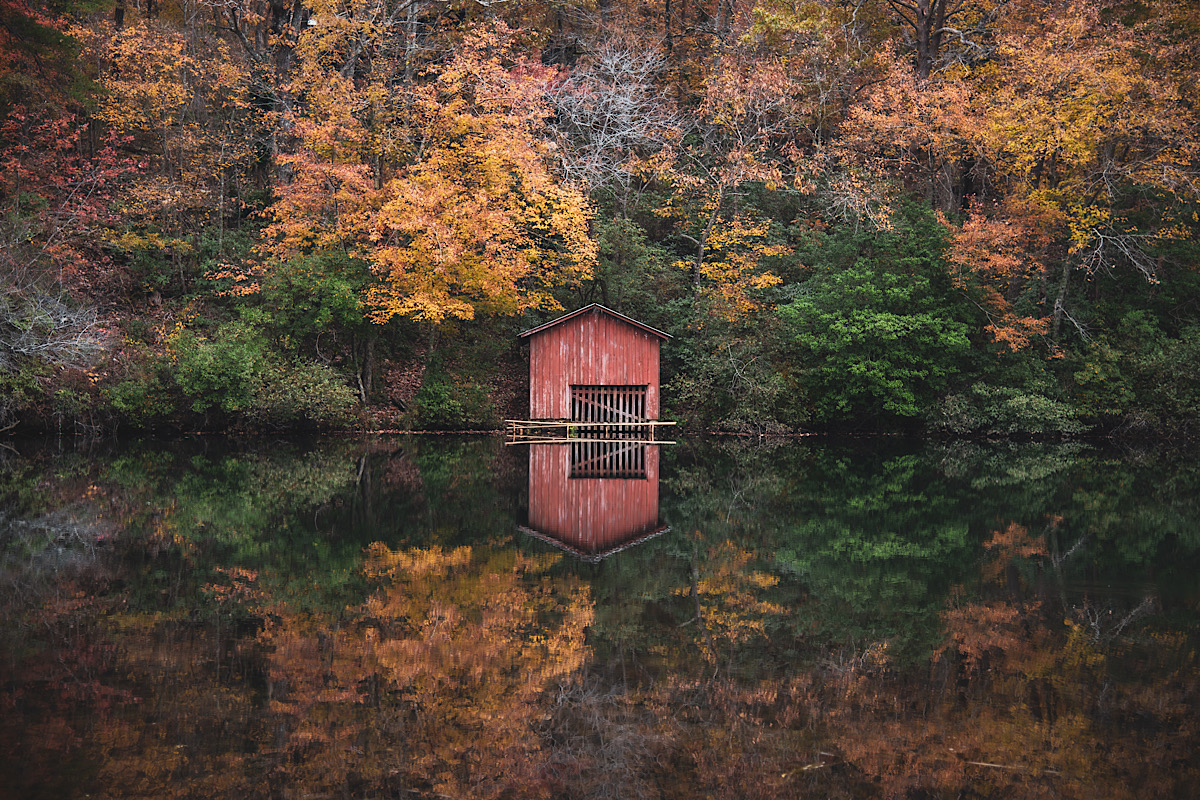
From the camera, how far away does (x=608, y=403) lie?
93.8 feet

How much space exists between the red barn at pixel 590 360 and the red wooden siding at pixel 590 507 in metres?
7.82

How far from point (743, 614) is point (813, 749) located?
9.40 feet

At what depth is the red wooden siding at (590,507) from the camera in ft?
40.0

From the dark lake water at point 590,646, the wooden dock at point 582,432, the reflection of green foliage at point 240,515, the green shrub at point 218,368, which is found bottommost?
the dark lake water at point 590,646

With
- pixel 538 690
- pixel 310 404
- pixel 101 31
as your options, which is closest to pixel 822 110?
pixel 310 404

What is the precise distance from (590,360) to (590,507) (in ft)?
45.3

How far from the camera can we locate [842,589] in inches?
383

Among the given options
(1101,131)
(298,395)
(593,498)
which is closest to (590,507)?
(593,498)

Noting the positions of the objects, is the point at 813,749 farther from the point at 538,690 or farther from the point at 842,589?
the point at 842,589

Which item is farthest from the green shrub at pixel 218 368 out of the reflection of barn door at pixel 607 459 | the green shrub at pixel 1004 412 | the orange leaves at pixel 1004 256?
the orange leaves at pixel 1004 256

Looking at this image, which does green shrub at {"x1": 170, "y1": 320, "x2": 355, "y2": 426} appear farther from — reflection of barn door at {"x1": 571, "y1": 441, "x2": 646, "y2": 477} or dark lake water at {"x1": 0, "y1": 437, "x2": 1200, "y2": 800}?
dark lake water at {"x1": 0, "y1": 437, "x2": 1200, "y2": 800}

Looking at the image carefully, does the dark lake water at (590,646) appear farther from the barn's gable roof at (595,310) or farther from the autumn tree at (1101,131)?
the autumn tree at (1101,131)

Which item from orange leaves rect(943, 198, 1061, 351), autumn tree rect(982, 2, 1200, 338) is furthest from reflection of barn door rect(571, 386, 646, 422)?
autumn tree rect(982, 2, 1200, 338)

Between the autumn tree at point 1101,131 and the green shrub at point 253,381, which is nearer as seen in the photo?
the green shrub at point 253,381
